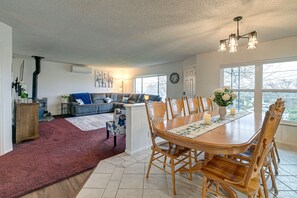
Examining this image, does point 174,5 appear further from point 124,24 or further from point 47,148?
point 47,148

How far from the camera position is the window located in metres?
7.08

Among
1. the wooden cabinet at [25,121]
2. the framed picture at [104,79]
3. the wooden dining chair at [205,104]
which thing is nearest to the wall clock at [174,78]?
the wooden dining chair at [205,104]

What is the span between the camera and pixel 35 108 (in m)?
3.43

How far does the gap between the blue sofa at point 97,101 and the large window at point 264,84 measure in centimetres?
315

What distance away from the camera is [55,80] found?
251 inches

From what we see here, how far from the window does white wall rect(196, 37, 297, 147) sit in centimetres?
248

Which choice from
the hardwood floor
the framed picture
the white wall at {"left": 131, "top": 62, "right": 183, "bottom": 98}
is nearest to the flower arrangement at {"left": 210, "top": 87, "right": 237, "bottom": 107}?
the hardwood floor

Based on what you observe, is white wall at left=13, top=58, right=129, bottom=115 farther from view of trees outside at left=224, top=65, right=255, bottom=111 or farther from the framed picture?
view of trees outside at left=224, top=65, right=255, bottom=111

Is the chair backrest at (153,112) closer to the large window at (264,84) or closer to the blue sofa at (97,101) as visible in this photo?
the large window at (264,84)

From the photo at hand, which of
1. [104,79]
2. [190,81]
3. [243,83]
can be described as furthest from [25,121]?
[243,83]

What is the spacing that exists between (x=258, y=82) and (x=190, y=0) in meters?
2.82

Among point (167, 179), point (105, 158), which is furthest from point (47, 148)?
point (167, 179)

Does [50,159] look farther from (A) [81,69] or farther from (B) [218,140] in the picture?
(A) [81,69]

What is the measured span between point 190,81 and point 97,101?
177 inches
